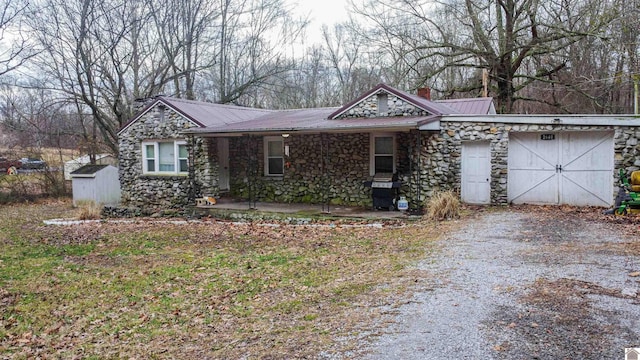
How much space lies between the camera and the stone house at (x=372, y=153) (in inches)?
447

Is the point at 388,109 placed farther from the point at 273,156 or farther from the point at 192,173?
the point at 192,173

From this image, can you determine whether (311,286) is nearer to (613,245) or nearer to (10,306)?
(10,306)

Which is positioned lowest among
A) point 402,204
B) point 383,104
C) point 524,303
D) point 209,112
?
point 524,303

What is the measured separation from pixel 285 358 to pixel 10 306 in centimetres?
457

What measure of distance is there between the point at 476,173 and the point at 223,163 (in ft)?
27.3

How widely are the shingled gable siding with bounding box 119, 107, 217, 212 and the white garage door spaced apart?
931cm

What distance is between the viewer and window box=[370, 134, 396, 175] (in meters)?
13.2

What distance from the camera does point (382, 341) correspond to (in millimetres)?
4133

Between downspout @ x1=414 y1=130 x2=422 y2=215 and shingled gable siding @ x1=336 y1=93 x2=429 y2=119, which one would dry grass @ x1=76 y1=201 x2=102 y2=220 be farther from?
downspout @ x1=414 y1=130 x2=422 y2=215

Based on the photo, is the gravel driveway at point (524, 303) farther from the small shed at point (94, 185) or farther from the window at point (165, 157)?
the small shed at point (94, 185)

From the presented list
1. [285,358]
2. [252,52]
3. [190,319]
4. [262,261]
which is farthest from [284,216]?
[252,52]

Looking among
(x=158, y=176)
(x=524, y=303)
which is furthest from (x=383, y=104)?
(x=524, y=303)

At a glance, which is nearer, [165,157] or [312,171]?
[312,171]

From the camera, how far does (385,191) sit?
12.5m
